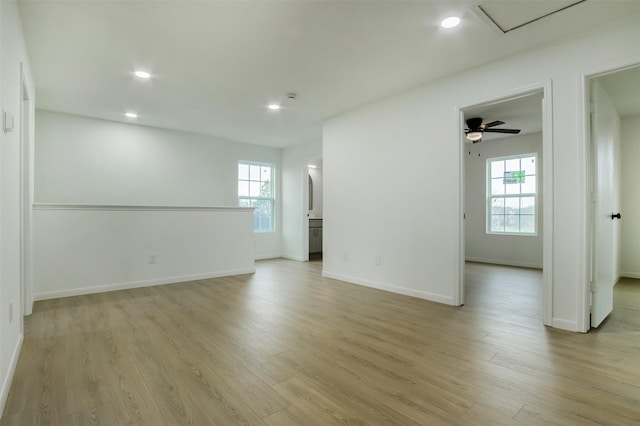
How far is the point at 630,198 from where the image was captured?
5027 millimetres

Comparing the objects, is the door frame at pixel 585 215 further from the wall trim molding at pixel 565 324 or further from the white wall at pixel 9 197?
the white wall at pixel 9 197

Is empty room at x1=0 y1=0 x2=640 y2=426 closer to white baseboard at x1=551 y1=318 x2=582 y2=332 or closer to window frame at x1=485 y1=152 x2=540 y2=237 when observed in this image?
white baseboard at x1=551 y1=318 x2=582 y2=332

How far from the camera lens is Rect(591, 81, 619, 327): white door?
2.74 metres

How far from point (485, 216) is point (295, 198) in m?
3.97

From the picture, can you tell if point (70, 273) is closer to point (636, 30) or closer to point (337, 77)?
point (337, 77)

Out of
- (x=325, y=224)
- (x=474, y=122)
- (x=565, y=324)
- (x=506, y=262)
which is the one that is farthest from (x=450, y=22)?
(x=506, y=262)

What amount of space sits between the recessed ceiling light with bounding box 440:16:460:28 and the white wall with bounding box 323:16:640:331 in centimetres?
92

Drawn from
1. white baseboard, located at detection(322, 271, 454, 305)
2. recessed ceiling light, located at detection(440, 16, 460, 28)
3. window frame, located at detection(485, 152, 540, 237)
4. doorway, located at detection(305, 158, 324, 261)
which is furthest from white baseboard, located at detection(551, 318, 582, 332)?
doorway, located at detection(305, 158, 324, 261)

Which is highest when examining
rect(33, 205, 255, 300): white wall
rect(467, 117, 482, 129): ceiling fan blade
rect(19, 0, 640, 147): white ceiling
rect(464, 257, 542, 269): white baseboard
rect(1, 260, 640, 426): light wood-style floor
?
rect(19, 0, 640, 147): white ceiling

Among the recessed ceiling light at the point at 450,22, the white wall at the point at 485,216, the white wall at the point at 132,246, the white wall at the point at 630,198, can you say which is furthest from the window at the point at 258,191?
the white wall at the point at 630,198

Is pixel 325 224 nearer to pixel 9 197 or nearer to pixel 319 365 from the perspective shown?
pixel 319 365

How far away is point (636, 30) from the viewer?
2.44 m

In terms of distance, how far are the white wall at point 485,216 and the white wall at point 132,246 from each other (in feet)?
15.1

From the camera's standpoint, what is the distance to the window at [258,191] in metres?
6.94
